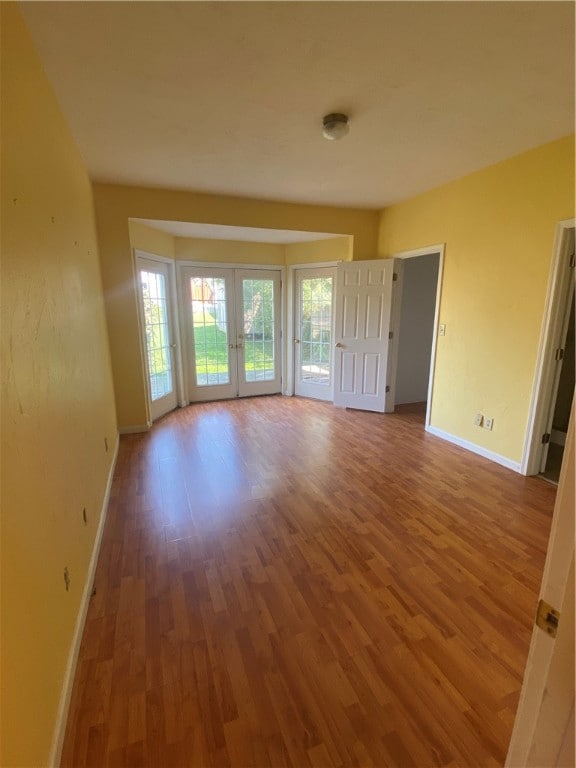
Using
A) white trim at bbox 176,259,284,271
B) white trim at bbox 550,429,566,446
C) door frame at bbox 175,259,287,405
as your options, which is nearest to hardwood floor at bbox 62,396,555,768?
white trim at bbox 550,429,566,446

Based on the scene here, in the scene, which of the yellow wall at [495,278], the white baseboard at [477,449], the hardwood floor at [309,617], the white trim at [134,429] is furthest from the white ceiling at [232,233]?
the white baseboard at [477,449]

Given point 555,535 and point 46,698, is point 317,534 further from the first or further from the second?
point 555,535

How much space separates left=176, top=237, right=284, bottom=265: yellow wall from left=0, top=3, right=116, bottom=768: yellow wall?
2.59m

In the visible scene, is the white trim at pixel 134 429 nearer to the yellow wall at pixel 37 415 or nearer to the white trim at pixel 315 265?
the yellow wall at pixel 37 415

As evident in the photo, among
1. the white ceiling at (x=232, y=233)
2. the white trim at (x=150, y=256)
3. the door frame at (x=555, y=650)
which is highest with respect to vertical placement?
the white ceiling at (x=232, y=233)

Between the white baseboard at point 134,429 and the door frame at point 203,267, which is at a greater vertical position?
the door frame at point 203,267

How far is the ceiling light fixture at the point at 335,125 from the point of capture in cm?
214

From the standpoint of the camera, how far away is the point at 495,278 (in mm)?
3109

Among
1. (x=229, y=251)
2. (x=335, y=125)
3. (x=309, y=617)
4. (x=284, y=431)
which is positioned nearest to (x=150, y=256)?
(x=229, y=251)

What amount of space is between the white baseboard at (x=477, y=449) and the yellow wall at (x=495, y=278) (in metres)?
0.04

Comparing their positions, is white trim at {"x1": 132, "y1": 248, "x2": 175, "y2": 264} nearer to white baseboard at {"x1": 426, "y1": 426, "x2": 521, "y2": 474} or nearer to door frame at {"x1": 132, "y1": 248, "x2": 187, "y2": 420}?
door frame at {"x1": 132, "y1": 248, "x2": 187, "y2": 420}

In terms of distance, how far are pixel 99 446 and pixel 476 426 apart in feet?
11.0

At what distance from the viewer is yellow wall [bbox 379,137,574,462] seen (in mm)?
2695

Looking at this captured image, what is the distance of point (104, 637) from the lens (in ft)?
5.19
